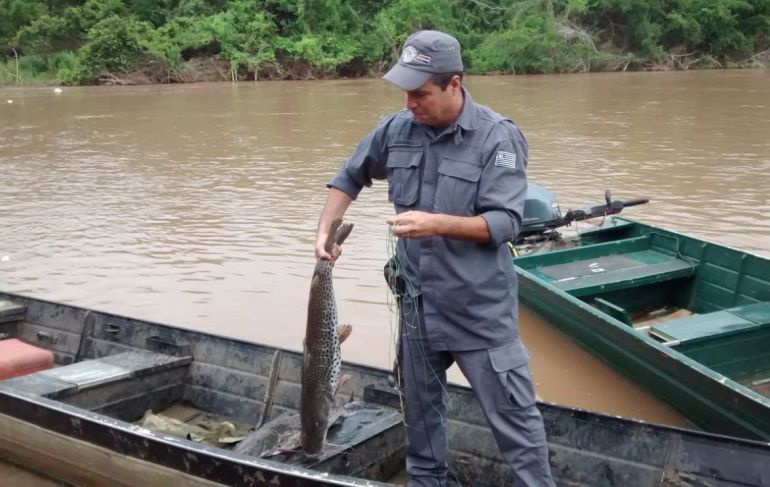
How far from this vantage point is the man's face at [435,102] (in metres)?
2.89

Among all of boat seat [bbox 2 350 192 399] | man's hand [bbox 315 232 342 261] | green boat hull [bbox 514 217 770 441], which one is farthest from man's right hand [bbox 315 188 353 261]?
green boat hull [bbox 514 217 770 441]

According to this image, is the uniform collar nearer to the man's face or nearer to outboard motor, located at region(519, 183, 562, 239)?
the man's face

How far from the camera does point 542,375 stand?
20.2 feet

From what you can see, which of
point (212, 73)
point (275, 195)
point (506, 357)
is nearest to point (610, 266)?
point (506, 357)

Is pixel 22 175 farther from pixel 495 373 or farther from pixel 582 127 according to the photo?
pixel 495 373

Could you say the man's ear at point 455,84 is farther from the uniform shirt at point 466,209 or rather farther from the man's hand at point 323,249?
the man's hand at point 323,249

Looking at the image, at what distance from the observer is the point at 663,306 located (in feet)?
22.0

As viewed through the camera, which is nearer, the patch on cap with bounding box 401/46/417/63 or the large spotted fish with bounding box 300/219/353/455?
the patch on cap with bounding box 401/46/417/63

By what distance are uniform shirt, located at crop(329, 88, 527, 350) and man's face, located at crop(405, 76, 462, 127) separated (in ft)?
0.12

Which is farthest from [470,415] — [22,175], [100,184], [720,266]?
[22,175]

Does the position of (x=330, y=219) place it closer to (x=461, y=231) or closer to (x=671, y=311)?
(x=461, y=231)

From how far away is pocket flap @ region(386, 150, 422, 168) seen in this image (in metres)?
3.07

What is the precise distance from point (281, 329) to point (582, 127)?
11814 millimetres

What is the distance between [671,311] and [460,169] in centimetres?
435
